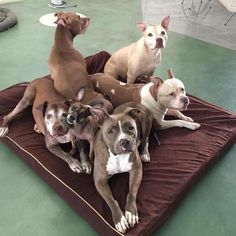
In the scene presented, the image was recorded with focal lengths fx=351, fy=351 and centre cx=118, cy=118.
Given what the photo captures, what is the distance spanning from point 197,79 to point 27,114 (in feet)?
6.45

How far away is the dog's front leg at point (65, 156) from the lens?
2.57 meters

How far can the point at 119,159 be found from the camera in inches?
90.3

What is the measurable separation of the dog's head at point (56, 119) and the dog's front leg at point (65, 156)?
167 millimetres

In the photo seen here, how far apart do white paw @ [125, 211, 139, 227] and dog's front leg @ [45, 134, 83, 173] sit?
55cm

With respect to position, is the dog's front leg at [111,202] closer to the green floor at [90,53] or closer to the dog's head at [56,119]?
the green floor at [90,53]

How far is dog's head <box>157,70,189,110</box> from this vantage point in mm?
2752

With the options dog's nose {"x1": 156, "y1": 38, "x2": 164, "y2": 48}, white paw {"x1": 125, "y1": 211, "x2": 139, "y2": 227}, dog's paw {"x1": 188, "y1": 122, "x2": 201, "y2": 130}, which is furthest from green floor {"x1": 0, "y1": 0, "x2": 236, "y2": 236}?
dog's nose {"x1": 156, "y1": 38, "x2": 164, "y2": 48}

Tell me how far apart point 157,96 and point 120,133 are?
80cm

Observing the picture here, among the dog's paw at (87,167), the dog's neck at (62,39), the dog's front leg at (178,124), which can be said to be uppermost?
the dog's neck at (62,39)

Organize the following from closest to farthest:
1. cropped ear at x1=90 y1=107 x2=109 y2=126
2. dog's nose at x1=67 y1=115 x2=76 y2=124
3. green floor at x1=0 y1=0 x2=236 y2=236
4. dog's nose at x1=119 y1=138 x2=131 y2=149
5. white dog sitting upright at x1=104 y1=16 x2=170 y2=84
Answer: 1. dog's nose at x1=119 y1=138 x2=131 y2=149
2. cropped ear at x1=90 y1=107 x2=109 y2=126
3. green floor at x1=0 y1=0 x2=236 y2=236
4. dog's nose at x1=67 y1=115 x2=76 y2=124
5. white dog sitting upright at x1=104 y1=16 x2=170 y2=84

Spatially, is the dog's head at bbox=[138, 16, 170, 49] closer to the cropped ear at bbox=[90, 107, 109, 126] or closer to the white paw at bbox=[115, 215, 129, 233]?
the cropped ear at bbox=[90, 107, 109, 126]

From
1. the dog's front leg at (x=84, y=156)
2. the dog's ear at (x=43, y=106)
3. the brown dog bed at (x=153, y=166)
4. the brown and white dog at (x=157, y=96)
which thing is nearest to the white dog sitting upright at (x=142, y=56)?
the brown and white dog at (x=157, y=96)

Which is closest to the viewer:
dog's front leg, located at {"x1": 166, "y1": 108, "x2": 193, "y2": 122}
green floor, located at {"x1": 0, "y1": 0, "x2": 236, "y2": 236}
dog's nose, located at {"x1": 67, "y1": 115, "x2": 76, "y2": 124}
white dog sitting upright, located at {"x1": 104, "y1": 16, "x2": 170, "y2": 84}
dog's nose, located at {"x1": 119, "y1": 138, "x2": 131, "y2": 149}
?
dog's nose, located at {"x1": 119, "y1": 138, "x2": 131, "y2": 149}

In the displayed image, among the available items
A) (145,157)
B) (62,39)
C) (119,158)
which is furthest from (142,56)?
(119,158)
